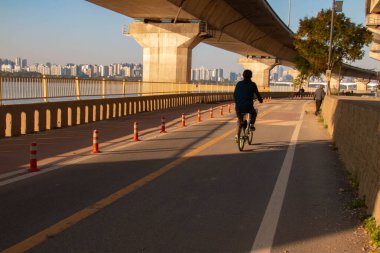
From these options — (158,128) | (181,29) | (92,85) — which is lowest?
(158,128)

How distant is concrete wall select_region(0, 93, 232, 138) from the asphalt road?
4.70 meters

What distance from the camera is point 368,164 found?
6.35m

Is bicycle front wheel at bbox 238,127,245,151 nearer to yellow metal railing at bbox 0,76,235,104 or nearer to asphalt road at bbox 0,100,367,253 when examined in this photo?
asphalt road at bbox 0,100,367,253

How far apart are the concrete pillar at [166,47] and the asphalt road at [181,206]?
91.7 ft

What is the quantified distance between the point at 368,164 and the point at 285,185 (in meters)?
1.54

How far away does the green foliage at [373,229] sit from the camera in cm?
466

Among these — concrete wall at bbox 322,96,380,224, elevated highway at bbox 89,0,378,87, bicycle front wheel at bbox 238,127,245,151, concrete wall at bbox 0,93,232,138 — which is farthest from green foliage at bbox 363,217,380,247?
elevated highway at bbox 89,0,378,87

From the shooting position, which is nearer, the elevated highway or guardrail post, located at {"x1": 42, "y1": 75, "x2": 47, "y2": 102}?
guardrail post, located at {"x1": 42, "y1": 75, "x2": 47, "y2": 102}

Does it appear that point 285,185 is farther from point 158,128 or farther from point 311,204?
point 158,128

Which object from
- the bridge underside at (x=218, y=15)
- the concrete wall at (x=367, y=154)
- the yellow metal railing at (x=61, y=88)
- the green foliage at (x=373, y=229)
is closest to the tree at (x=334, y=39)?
the bridge underside at (x=218, y=15)

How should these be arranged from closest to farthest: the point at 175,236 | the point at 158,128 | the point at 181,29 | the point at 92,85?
1. the point at 175,236
2. the point at 158,128
3. the point at 92,85
4. the point at 181,29

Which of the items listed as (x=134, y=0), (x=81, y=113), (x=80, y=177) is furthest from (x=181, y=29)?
(x=80, y=177)

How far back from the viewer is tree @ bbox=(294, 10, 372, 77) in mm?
38656

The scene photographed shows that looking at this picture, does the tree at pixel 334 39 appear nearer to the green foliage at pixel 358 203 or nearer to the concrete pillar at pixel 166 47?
the concrete pillar at pixel 166 47
